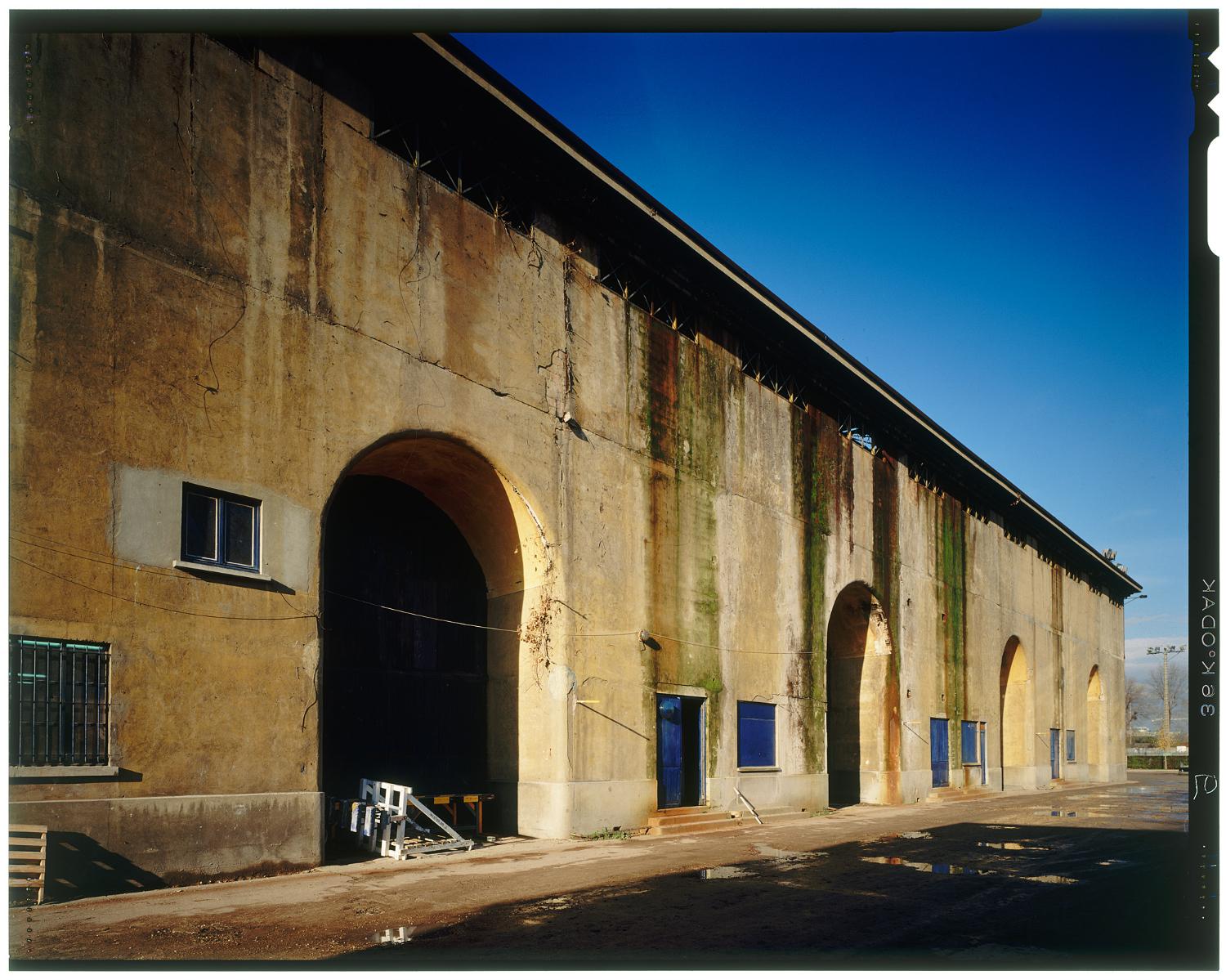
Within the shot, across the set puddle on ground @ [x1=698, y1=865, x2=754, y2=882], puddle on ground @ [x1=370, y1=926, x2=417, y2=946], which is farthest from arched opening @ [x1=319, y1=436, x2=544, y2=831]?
puddle on ground @ [x1=370, y1=926, x2=417, y2=946]

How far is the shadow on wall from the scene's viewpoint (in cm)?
1001

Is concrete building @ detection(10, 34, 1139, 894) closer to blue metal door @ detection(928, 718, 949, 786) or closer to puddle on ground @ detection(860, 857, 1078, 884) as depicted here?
blue metal door @ detection(928, 718, 949, 786)

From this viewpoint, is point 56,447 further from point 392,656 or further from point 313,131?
point 392,656

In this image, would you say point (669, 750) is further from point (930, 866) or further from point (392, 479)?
point (392, 479)

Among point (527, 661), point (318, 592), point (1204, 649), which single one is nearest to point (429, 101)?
point (318, 592)

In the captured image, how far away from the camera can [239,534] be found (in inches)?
489

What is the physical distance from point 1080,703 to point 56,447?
49.6 metres

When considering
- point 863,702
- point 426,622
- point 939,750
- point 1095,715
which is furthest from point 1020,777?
point 426,622

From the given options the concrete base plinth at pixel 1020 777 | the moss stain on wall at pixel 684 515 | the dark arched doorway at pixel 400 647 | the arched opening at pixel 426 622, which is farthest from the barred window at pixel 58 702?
the concrete base plinth at pixel 1020 777

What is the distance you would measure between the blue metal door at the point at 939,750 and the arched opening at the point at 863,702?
317 cm

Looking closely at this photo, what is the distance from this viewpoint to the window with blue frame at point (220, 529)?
11883 millimetres

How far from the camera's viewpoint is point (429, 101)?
16125 millimetres

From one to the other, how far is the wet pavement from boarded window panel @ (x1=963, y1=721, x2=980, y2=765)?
18.7 m

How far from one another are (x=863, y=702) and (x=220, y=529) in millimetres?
21447
